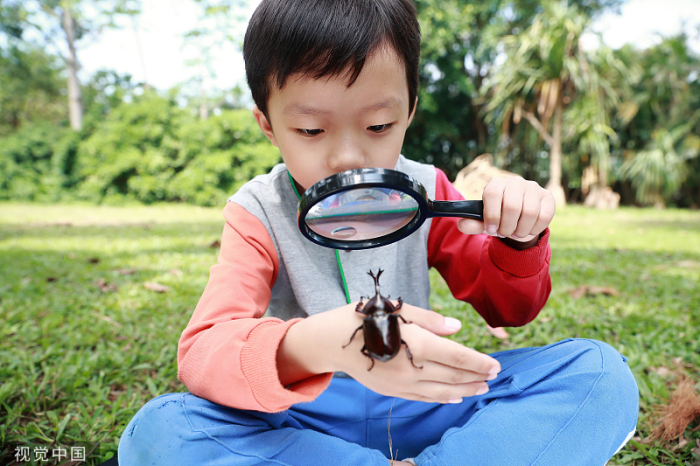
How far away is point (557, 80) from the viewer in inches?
488

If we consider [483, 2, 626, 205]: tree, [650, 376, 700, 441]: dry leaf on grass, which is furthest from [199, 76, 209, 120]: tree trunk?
[650, 376, 700, 441]: dry leaf on grass

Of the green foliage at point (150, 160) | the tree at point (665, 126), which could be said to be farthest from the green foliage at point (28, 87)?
the tree at point (665, 126)

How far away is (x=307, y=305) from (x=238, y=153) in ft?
37.6

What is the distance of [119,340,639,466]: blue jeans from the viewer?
1.07m

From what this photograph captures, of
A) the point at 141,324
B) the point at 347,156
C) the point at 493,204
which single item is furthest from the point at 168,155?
the point at 493,204

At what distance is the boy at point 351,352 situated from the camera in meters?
0.98

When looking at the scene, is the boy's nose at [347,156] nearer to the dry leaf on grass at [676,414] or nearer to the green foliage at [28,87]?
the dry leaf on grass at [676,414]

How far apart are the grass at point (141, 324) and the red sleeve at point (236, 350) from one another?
80 centimetres

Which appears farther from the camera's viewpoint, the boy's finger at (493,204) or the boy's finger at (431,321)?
the boy's finger at (493,204)

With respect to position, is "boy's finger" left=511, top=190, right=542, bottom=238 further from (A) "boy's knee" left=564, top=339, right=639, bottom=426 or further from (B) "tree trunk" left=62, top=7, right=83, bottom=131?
(B) "tree trunk" left=62, top=7, right=83, bottom=131

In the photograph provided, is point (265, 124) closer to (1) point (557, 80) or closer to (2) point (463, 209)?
(2) point (463, 209)

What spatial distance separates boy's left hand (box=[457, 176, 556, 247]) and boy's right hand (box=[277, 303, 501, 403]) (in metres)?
0.34

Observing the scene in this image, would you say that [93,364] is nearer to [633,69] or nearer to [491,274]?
[491,274]

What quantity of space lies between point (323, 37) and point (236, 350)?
0.88 meters
